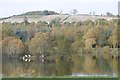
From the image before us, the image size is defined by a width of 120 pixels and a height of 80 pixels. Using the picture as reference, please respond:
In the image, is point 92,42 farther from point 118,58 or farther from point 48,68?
point 48,68

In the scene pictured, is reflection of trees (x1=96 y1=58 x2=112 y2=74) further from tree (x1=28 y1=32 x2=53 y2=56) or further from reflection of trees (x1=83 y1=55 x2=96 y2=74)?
tree (x1=28 y1=32 x2=53 y2=56)

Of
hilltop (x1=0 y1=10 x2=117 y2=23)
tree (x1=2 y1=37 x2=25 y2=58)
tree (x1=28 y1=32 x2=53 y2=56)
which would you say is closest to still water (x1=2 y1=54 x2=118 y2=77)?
tree (x1=2 y1=37 x2=25 y2=58)

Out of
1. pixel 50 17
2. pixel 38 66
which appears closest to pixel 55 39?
pixel 38 66

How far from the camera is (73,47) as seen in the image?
1205 cm

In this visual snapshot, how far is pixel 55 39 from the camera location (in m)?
11.8

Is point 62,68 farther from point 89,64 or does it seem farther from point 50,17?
point 50,17

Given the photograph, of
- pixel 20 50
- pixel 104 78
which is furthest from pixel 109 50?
pixel 104 78

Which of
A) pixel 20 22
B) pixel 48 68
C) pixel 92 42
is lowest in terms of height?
pixel 48 68

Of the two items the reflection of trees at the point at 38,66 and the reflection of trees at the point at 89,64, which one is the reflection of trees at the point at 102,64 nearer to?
the reflection of trees at the point at 89,64

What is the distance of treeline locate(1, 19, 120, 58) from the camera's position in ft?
35.8

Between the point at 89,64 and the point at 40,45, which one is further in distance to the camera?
the point at 40,45

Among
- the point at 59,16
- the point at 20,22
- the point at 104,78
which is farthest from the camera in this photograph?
the point at 59,16

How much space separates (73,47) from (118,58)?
6.03ft

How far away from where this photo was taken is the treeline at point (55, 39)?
10.9m
